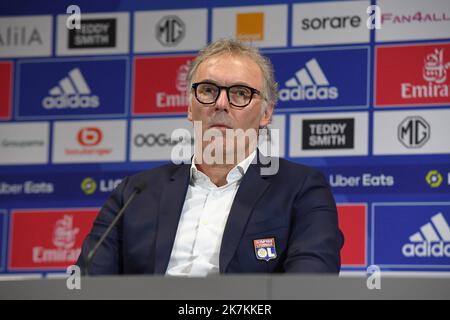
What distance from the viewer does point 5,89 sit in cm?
490

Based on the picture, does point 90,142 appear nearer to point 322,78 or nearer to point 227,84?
point 322,78

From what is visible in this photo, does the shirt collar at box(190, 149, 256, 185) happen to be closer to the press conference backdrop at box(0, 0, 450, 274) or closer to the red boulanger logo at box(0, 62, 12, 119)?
the press conference backdrop at box(0, 0, 450, 274)

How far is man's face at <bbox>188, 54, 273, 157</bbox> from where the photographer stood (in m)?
3.01

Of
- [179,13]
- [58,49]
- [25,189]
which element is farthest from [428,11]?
[25,189]

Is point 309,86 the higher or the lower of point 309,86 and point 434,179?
the higher

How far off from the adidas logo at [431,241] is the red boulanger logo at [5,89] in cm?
228

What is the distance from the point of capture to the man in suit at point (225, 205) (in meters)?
2.75

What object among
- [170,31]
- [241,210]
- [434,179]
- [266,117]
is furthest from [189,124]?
[241,210]

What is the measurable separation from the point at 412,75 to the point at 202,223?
1.90 m

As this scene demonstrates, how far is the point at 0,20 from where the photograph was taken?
16.2 ft

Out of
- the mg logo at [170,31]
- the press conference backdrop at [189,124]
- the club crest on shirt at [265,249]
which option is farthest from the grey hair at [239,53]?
the mg logo at [170,31]

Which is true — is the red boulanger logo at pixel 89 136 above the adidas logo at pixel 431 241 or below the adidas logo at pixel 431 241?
above

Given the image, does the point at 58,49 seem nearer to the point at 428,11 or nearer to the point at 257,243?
the point at 428,11

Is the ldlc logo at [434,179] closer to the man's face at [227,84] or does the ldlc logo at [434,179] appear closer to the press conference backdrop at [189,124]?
the press conference backdrop at [189,124]
